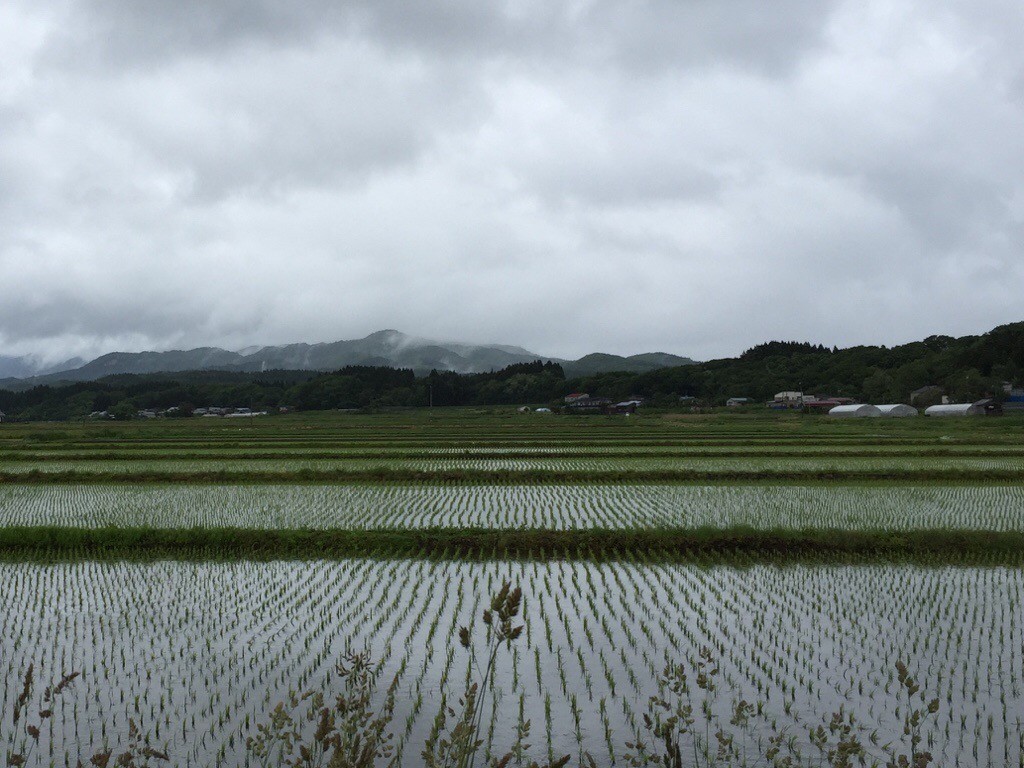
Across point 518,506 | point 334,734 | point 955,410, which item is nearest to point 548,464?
point 518,506

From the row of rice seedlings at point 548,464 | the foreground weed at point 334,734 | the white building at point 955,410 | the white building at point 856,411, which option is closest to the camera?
the foreground weed at point 334,734

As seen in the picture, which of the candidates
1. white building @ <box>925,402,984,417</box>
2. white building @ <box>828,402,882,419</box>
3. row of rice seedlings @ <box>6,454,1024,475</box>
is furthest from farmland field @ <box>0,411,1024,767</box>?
white building @ <box>828,402,882,419</box>

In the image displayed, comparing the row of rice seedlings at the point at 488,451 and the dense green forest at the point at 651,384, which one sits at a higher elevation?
the dense green forest at the point at 651,384

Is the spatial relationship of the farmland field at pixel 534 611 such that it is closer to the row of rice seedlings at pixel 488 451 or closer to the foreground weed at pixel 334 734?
the foreground weed at pixel 334 734

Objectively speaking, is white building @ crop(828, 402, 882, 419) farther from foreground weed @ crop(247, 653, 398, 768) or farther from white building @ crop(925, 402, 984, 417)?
foreground weed @ crop(247, 653, 398, 768)

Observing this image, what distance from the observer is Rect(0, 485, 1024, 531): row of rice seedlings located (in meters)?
10.4

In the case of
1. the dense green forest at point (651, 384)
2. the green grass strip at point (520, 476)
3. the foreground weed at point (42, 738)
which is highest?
the dense green forest at point (651, 384)

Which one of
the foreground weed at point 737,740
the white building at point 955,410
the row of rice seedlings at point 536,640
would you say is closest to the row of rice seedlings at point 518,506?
the row of rice seedlings at point 536,640

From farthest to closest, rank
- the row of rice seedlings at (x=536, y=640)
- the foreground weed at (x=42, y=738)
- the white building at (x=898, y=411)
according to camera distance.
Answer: the white building at (x=898, y=411), the row of rice seedlings at (x=536, y=640), the foreground weed at (x=42, y=738)

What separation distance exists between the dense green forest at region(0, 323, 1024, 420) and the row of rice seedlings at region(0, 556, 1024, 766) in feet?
185

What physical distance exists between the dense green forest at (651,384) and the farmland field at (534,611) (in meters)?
53.5

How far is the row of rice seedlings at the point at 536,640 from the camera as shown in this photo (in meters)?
4.18

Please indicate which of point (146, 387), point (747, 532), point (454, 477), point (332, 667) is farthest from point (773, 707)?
point (146, 387)

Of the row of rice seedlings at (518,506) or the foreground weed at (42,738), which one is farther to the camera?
the row of rice seedlings at (518,506)
